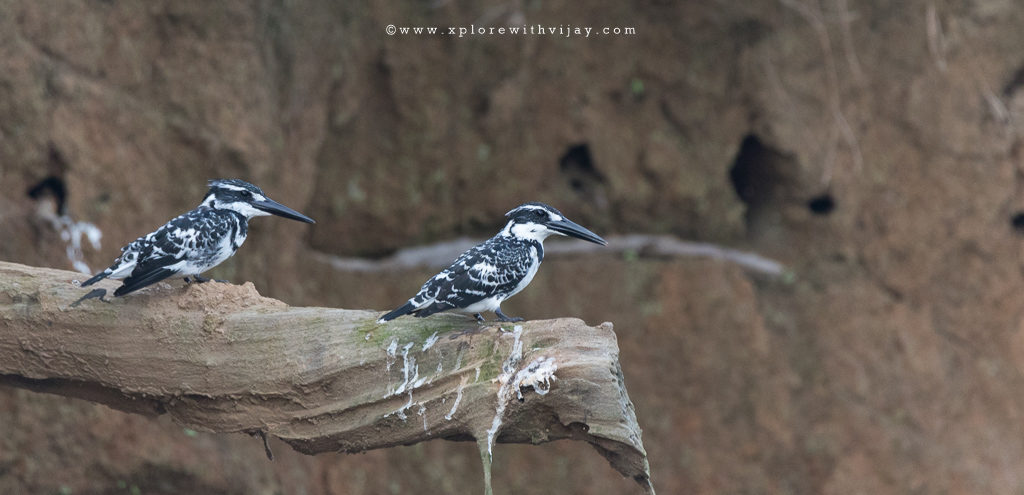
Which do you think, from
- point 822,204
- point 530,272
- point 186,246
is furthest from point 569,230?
point 822,204

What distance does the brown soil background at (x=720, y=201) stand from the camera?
699 cm

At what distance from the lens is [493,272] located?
3.79 metres

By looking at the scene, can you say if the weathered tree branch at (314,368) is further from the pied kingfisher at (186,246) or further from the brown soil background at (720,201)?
the brown soil background at (720,201)

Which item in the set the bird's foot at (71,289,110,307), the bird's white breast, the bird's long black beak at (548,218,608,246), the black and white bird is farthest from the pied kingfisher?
the bird's long black beak at (548,218,608,246)

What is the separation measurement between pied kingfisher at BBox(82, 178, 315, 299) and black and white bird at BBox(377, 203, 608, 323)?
651 millimetres

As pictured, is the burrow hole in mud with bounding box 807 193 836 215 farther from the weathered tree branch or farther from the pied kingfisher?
the pied kingfisher

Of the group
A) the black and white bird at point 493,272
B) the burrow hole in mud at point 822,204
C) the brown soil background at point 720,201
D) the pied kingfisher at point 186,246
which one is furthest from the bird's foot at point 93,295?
the burrow hole in mud at point 822,204

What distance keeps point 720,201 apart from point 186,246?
15.9ft

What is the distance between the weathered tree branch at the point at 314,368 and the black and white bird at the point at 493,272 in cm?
12

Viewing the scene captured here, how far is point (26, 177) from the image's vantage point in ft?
17.5

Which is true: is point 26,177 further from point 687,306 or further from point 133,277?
point 687,306

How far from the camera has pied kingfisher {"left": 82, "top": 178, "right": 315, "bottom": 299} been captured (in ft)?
12.3

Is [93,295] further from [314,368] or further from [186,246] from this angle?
[314,368]

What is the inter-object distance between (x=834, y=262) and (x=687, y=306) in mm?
1181
